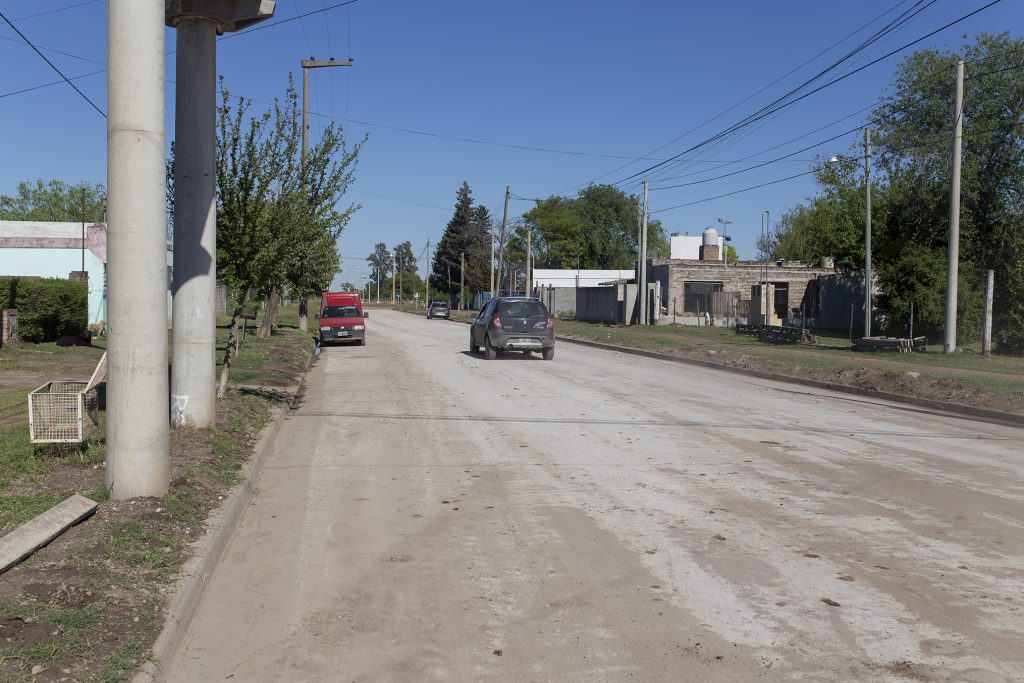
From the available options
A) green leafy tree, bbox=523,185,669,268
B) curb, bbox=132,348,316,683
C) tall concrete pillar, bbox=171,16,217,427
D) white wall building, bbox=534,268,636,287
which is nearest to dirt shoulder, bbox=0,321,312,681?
curb, bbox=132,348,316,683

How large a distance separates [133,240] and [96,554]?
7.96 feet

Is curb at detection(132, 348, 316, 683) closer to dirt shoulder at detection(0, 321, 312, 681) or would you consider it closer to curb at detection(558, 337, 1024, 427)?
dirt shoulder at detection(0, 321, 312, 681)

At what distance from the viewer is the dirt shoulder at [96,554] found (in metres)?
3.98

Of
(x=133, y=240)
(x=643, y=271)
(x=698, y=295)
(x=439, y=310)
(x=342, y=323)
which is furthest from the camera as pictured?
(x=439, y=310)

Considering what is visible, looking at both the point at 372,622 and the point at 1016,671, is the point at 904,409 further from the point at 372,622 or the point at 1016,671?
the point at 372,622

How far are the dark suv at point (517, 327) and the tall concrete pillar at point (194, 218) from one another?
13.7 meters

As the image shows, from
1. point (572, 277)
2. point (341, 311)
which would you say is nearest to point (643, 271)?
point (341, 311)

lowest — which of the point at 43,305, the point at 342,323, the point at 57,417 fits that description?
the point at 57,417

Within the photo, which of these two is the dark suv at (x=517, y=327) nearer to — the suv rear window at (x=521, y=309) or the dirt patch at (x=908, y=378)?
the suv rear window at (x=521, y=309)

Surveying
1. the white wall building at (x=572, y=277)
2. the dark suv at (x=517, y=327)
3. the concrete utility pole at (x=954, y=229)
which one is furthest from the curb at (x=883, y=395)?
the white wall building at (x=572, y=277)

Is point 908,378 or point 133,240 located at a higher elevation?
point 133,240

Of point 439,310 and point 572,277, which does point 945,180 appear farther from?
point 572,277

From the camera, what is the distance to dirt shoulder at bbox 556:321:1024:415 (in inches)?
618

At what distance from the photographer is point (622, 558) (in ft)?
19.4
